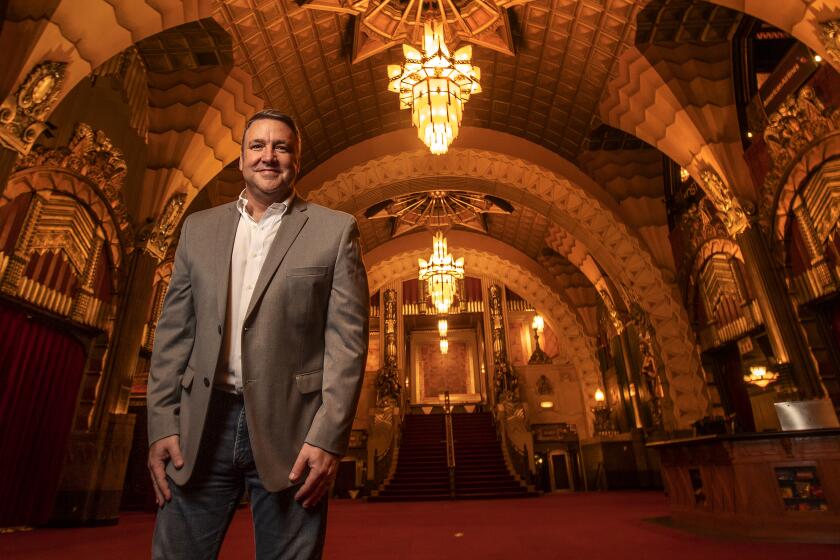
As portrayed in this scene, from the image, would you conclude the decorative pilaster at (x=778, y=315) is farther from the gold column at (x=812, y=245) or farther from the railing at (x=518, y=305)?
the railing at (x=518, y=305)

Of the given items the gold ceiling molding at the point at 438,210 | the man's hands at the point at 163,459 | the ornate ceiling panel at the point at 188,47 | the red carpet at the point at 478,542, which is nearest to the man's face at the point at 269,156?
the man's hands at the point at 163,459

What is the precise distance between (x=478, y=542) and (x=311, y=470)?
14.3 feet

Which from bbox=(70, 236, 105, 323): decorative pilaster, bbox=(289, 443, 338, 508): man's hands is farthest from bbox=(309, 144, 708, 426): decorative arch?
bbox=(289, 443, 338, 508): man's hands

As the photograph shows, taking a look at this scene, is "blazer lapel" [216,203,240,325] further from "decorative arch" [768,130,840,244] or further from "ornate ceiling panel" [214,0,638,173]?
"decorative arch" [768,130,840,244]

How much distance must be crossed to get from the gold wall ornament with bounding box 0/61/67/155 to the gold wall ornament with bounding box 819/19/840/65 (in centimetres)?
946

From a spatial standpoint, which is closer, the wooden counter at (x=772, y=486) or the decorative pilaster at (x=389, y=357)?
the wooden counter at (x=772, y=486)

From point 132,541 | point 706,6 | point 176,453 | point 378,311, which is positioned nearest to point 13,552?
point 132,541

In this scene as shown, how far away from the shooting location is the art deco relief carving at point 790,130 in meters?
7.20

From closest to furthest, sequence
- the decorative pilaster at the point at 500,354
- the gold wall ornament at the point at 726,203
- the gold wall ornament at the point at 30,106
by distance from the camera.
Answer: the gold wall ornament at the point at 30,106 → the gold wall ornament at the point at 726,203 → the decorative pilaster at the point at 500,354

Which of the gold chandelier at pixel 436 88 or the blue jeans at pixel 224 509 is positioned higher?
the gold chandelier at pixel 436 88

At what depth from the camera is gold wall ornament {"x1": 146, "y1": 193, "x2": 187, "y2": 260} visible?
8.45m

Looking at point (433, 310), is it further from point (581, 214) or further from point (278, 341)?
point (278, 341)

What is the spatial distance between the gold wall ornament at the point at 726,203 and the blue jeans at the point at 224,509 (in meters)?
9.77

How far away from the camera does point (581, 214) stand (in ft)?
40.8
